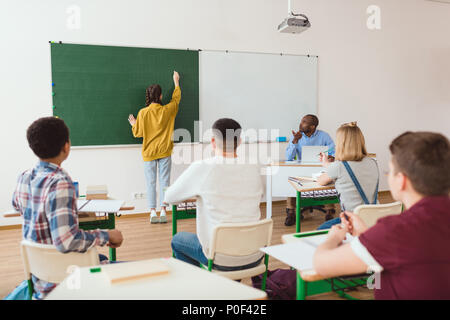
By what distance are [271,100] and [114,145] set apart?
2400 mm

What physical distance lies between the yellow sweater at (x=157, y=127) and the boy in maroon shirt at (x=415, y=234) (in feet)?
12.8

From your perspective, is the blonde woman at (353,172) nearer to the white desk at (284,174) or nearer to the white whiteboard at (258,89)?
the white desk at (284,174)

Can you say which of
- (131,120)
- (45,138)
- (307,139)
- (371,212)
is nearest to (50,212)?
(45,138)

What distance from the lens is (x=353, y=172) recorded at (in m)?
2.72

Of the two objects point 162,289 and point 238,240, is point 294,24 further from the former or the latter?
point 162,289

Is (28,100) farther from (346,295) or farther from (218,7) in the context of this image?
(346,295)

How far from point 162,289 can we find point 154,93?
386 centimetres

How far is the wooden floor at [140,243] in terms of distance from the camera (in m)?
3.12

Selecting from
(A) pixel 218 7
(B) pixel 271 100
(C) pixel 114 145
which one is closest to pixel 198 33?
(A) pixel 218 7

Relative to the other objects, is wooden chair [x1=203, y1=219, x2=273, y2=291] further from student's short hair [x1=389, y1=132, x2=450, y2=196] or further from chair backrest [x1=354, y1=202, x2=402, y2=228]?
student's short hair [x1=389, y1=132, x2=450, y2=196]

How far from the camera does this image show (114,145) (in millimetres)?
4957

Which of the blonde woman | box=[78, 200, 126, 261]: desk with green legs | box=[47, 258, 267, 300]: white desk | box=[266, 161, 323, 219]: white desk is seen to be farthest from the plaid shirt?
box=[266, 161, 323, 219]: white desk

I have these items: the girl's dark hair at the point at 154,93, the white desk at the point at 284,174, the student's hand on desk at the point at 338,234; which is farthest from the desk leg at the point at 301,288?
the girl's dark hair at the point at 154,93

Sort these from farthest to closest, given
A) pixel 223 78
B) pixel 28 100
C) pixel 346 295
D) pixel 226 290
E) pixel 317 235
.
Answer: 1. pixel 223 78
2. pixel 28 100
3. pixel 346 295
4. pixel 317 235
5. pixel 226 290
